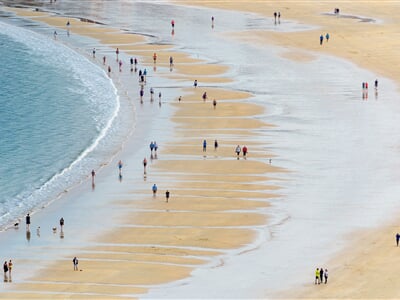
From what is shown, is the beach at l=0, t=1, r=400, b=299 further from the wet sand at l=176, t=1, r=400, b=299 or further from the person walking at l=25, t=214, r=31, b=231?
the person walking at l=25, t=214, r=31, b=231

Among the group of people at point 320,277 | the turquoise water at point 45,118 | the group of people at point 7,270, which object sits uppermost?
the turquoise water at point 45,118

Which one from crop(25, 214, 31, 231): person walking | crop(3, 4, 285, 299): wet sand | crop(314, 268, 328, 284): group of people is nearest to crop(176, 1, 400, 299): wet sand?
crop(314, 268, 328, 284): group of people

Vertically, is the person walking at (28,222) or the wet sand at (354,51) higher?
the wet sand at (354,51)

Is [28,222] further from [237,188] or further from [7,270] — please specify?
[237,188]

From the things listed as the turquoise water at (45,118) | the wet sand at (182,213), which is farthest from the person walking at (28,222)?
the wet sand at (182,213)

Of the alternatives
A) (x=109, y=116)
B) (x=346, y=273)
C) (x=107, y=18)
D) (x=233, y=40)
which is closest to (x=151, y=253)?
(x=346, y=273)

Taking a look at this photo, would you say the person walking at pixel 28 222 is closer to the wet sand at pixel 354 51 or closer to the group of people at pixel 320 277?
the wet sand at pixel 354 51
